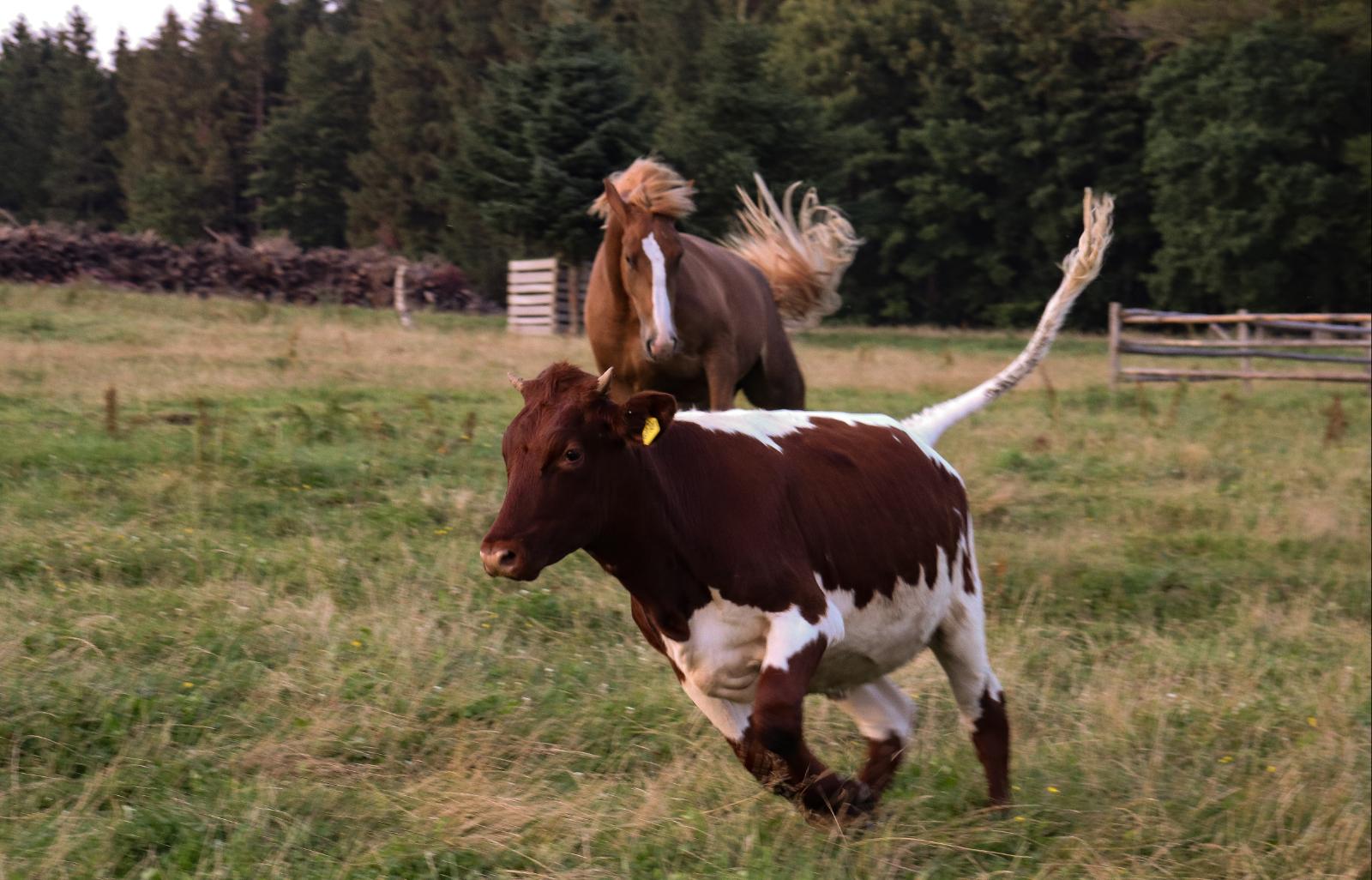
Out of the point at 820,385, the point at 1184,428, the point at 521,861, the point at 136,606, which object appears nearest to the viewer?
the point at 521,861

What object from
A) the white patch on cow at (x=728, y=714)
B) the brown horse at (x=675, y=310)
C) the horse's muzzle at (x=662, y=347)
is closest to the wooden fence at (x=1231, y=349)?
the brown horse at (x=675, y=310)

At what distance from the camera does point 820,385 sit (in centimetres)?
1709

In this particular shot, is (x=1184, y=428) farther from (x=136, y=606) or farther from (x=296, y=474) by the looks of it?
(x=136, y=606)

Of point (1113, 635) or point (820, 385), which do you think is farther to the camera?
point (820, 385)

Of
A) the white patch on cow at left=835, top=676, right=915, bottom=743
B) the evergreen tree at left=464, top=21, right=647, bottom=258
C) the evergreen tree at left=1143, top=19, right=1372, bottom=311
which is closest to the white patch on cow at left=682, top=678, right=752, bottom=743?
the white patch on cow at left=835, top=676, right=915, bottom=743

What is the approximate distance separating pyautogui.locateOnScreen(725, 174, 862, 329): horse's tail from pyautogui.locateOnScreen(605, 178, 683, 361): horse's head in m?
2.22

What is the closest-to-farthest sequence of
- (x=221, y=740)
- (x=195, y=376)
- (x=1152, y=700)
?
(x=221, y=740)
(x=1152, y=700)
(x=195, y=376)

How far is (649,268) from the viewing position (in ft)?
25.8

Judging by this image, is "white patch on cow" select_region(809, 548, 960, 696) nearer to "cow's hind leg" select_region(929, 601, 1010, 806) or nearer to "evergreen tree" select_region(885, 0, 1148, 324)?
"cow's hind leg" select_region(929, 601, 1010, 806)

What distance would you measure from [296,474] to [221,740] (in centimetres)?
419

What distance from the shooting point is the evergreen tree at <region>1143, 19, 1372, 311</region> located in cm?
3981

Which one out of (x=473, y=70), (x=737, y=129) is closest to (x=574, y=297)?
(x=737, y=129)

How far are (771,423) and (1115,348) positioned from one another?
647 inches

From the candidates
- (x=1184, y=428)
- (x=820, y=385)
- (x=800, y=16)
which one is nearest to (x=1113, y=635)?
(x=1184, y=428)
